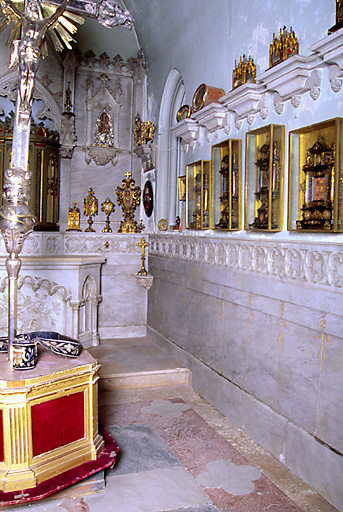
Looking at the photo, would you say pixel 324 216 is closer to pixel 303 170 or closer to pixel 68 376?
pixel 303 170

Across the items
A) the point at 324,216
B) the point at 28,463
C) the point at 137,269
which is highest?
the point at 324,216

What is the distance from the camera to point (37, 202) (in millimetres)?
7648

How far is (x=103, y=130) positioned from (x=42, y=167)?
1387mm

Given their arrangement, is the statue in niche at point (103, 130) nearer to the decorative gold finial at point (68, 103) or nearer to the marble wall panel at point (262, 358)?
the decorative gold finial at point (68, 103)

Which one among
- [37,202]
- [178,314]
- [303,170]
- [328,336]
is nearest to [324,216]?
[303,170]

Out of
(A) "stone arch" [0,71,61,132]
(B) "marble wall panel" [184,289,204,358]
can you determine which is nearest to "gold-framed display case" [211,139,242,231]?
(B) "marble wall panel" [184,289,204,358]

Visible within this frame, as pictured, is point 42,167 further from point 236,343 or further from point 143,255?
point 236,343

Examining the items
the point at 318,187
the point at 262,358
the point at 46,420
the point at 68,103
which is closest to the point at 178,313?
the point at 262,358

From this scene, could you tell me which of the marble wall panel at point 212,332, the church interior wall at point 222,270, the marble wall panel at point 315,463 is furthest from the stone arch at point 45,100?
the marble wall panel at point 315,463

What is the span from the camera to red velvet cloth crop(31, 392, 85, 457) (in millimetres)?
3145

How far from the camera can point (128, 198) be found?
848 cm

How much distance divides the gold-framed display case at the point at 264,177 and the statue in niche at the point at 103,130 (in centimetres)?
436

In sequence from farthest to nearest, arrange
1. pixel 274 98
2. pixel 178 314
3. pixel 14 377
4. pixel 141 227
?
pixel 141 227 → pixel 178 314 → pixel 274 98 → pixel 14 377

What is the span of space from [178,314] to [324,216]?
130 inches
